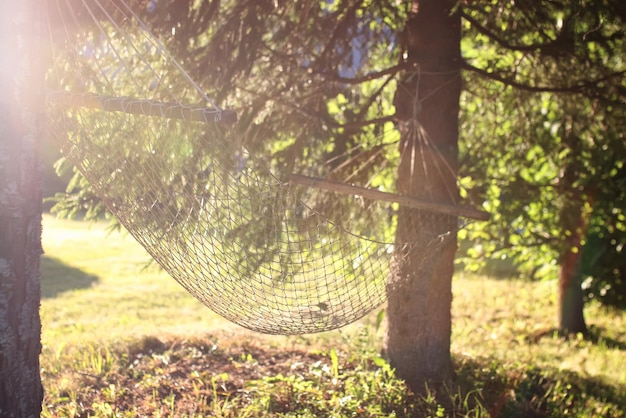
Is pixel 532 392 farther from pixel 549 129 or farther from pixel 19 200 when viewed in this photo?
pixel 19 200

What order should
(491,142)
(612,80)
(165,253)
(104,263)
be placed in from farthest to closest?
(104,263) → (491,142) → (612,80) → (165,253)

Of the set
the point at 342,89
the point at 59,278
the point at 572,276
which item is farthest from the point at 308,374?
the point at 59,278

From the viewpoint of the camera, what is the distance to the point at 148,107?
86.9 inches

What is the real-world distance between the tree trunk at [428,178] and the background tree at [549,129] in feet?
0.89

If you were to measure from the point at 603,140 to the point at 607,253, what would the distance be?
112 inches

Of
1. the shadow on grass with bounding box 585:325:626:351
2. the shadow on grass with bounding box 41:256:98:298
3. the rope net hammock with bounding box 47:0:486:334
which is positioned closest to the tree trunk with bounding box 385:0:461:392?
the rope net hammock with bounding box 47:0:486:334

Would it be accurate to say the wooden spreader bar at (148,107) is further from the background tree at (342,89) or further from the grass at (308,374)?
the grass at (308,374)

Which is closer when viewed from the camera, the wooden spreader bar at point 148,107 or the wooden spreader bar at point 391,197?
the wooden spreader bar at point 148,107

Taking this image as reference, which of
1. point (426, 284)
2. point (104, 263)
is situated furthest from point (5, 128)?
point (104, 263)

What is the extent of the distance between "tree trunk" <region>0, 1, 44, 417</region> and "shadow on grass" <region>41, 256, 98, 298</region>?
6.63m

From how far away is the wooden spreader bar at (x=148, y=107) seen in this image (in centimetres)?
215

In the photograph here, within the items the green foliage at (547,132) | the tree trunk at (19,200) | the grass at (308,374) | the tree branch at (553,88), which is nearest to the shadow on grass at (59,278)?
the grass at (308,374)

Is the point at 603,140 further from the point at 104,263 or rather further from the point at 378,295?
the point at 104,263

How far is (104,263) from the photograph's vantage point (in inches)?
444
